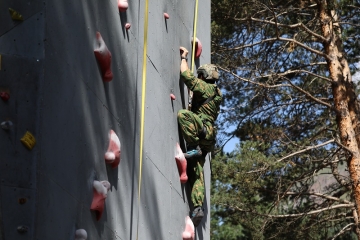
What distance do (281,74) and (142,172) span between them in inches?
337

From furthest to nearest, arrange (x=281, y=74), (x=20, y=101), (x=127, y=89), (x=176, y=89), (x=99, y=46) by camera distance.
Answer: (x=281, y=74) → (x=176, y=89) → (x=127, y=89) → (x=99, y=46) → (x=20, y=101)

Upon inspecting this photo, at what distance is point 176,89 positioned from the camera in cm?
931

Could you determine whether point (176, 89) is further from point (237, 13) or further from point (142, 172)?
point (237, 13)

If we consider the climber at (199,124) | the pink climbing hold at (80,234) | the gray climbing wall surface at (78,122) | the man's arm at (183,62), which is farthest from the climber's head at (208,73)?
the pink climbing hold at (80,234)

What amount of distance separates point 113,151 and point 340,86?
399 inches

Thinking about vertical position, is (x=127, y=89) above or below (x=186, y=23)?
below

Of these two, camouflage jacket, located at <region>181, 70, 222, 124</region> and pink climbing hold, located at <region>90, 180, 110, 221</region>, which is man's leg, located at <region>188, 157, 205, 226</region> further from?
pink climbing hold, located at <region>90, 180, 110, 221</region>

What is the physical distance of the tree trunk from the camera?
16.1 meters

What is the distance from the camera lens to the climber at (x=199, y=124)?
30.8 ft

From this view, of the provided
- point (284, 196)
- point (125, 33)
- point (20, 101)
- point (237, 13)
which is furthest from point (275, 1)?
point (20, 101)

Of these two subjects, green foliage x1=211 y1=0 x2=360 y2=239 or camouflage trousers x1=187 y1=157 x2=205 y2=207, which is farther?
green foliage x1=211 y1=0 x2=360 y2=239

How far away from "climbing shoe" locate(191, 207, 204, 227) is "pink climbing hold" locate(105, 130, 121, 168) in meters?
2.68

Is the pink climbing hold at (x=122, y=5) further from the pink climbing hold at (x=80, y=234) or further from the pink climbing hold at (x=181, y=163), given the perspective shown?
the pink climbing hold at (x=80, y=234)

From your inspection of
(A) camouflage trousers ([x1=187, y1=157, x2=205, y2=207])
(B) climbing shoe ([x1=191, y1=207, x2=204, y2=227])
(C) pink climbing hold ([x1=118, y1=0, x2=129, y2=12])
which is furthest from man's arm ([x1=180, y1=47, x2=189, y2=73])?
(C) pink climbing hold ([x1=118, y1=0, x2=129, y2=12])
